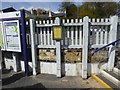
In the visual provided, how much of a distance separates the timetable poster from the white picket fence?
0.52 meters

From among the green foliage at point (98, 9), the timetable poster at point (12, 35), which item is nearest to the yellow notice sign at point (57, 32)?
the timetable poster at point (12, 35)

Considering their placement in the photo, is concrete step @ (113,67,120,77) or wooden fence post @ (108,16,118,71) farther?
wooden fence post @ (108,16,118,71)

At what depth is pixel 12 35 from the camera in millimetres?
5988

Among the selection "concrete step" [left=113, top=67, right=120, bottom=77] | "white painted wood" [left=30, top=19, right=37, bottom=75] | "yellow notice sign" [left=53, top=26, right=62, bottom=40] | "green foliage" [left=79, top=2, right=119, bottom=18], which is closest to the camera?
"concrete step" [left=113, top=67, right=120, bottom=77]

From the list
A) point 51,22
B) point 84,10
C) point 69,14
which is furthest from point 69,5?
point 51,22

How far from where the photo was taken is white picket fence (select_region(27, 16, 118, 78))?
5.41 meters

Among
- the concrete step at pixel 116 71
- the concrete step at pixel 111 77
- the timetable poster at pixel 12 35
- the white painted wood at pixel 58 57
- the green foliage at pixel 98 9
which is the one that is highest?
the green foliage at pixel 98 9

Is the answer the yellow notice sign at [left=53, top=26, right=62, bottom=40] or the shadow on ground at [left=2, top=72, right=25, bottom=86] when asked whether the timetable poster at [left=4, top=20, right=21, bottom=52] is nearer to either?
the shadow on ground at [left=2, top=72, right=25, bottom=86]

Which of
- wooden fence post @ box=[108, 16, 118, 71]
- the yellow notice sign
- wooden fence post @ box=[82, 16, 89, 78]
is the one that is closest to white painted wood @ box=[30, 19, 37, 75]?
the yellow notice sign

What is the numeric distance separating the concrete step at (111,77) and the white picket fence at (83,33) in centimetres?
31

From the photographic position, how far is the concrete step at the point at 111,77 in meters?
4.69

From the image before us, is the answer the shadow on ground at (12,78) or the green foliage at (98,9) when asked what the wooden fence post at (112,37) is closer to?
the shadow on ground at (12,78)

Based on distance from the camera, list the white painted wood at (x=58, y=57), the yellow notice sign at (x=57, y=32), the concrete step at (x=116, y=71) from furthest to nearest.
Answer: the white painted wood at (x=58, y=57), the yellow notice sign at (x=57, y=32), the concrete step at (x=116, y=71)

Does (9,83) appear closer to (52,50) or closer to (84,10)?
(52,50)
